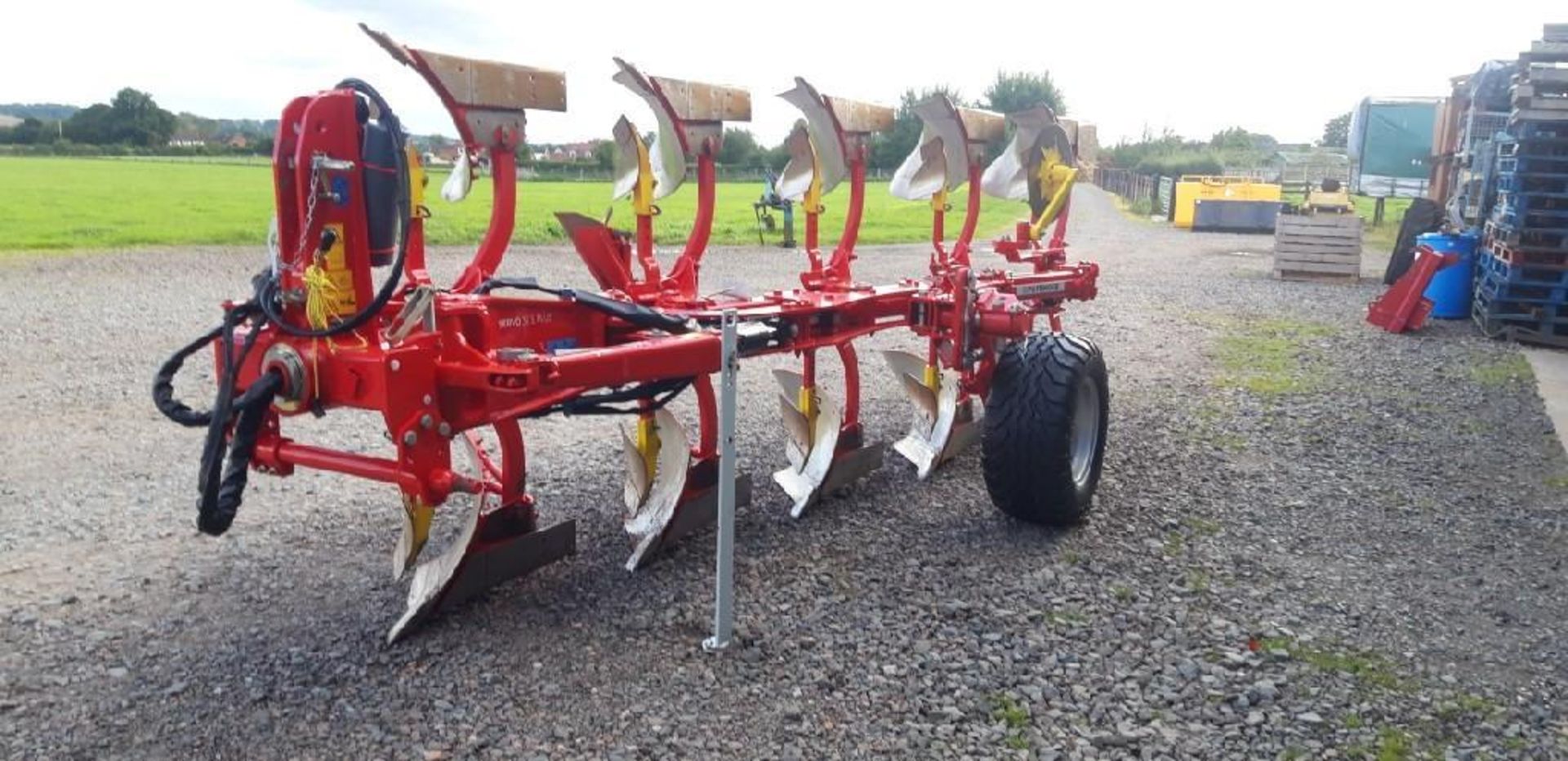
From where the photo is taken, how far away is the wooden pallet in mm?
15211

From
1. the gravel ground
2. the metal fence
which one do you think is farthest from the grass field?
the gravel ground

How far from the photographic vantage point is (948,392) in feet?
19.7

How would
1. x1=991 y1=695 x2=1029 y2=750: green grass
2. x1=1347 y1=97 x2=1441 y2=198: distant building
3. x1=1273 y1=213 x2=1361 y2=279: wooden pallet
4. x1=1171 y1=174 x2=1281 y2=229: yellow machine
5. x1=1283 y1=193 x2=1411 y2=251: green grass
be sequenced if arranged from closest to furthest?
x1=991 y1=695 x2=1029 y2=750: green grass
x1=1273 y1=213 x2=1361 y2=279: wooden pallet
x1=1283 y1=193 x2=1411 y2=251: green grass
x1=1347 y1=97 x2=1441 y2=198: distant building
x1=1171 y1=174 x2=1281 y2=229: yellow machine

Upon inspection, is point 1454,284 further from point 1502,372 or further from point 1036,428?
point 1036,428

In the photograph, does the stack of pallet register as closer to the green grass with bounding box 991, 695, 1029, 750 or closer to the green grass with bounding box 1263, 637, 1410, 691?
the green grass with bounding box 1263, 637, 1410, 691

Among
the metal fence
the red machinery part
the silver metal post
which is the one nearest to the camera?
the silver metal post

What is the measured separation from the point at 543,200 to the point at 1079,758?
29926 mm

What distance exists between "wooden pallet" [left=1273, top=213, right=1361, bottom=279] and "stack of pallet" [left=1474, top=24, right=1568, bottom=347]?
4.88 metres

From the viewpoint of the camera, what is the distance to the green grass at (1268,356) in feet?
27.1

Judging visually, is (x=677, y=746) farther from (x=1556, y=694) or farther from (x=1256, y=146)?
(x=1256, y=146)

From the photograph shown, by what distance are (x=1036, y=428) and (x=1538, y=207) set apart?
7.93m

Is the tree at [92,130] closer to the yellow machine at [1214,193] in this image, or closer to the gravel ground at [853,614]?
the yellow machine at [1214,193]

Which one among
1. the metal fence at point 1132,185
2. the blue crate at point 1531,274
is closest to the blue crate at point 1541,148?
the blue crate at point 1531,274

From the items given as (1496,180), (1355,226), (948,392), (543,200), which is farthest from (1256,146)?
(948,392)
